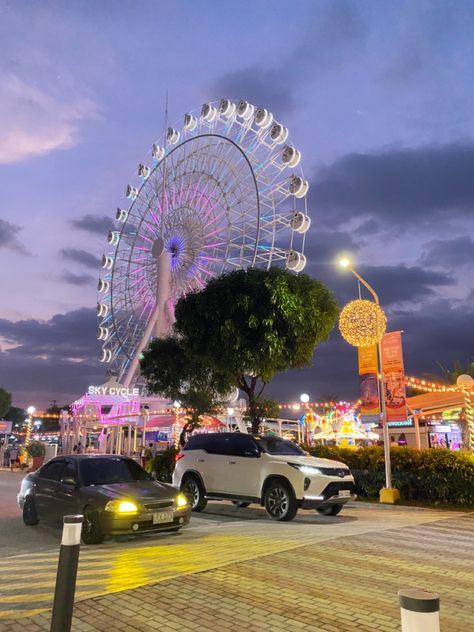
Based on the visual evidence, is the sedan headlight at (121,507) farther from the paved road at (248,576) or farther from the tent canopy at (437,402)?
the tent canopy at (437,402)

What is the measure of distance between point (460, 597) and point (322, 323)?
12.3 metres

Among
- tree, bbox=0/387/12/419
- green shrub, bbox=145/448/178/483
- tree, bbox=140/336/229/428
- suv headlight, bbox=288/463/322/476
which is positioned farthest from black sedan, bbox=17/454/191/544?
tree, bbox=0/387/12/419

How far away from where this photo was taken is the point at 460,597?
5574 mm

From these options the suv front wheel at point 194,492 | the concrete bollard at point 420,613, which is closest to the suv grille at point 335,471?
the suv front wheel at point 194,492

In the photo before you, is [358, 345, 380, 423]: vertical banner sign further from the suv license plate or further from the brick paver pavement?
the suv license plate

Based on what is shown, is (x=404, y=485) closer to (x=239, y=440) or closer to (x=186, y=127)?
(x=239, y=440)

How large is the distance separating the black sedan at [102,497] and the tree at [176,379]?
1474 cm

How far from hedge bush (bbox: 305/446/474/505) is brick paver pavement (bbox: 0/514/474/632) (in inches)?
242

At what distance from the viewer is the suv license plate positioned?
27.9 ft

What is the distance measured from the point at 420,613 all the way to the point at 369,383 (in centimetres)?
1478

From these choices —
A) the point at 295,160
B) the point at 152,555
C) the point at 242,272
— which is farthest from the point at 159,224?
the point at 152,555

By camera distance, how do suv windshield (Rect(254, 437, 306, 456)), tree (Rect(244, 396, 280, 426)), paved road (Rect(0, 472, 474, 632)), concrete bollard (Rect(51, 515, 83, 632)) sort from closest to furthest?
concrete bollard (Rect(51, 515, 83, 632)) → paved road (Rect(0, 472, 474, 632)) → suv windshield (Rect(254, 437, 306, 456)) → tree (Rect(244, 396, 280, 426))

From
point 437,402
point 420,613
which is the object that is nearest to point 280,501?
point 420,613

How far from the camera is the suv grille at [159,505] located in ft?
27.9
